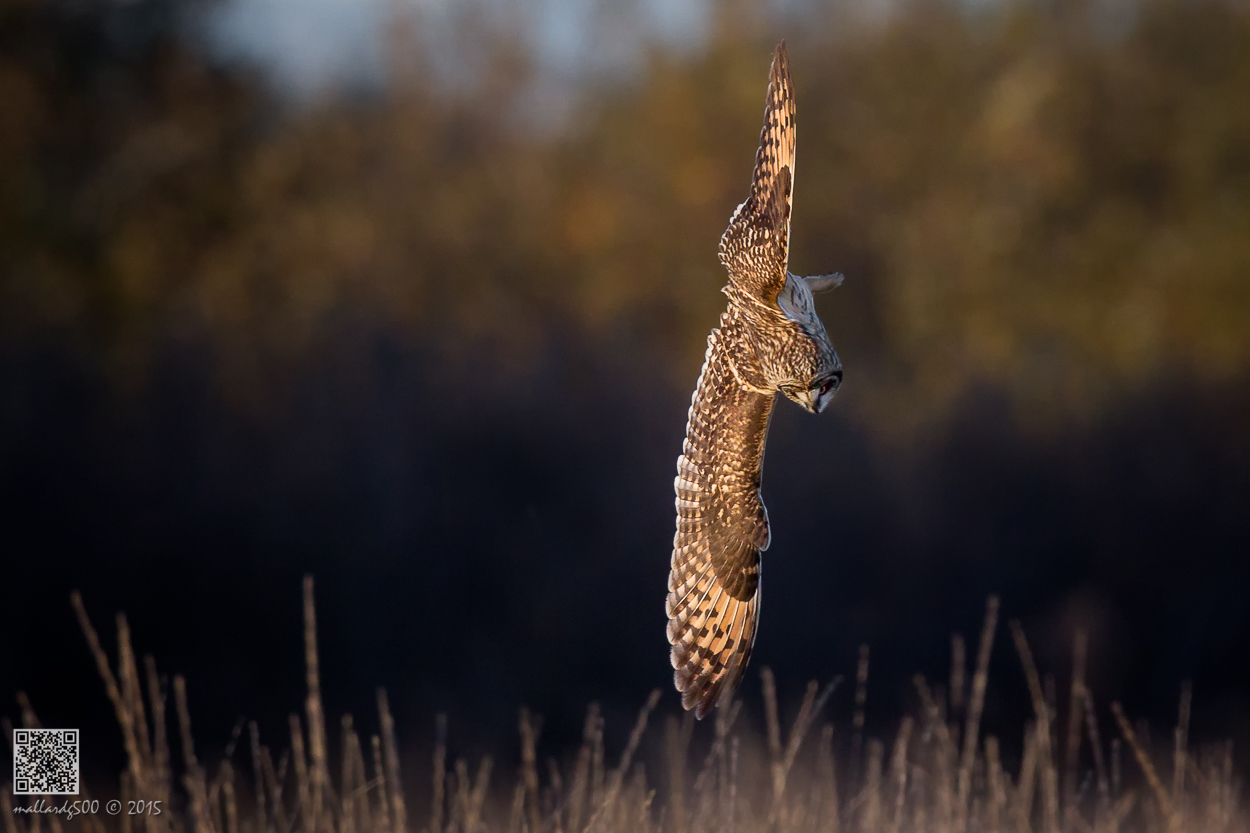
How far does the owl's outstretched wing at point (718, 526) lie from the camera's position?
14.7 feet

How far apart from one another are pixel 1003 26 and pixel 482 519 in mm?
13183

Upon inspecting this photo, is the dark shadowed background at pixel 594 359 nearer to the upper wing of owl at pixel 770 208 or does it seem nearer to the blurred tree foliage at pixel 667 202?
the blurred tree foliage at pixel 667 202

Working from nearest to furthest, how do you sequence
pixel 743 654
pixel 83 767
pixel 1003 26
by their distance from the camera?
1. pixel 743 654
2. pixel 83 767
3. pixel 1003 26

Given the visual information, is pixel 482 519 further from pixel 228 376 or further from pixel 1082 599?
pixel 1082 599

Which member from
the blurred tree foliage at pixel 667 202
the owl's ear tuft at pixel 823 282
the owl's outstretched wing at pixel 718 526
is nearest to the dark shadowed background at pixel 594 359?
the blurred tree foliage at pixel 667 202

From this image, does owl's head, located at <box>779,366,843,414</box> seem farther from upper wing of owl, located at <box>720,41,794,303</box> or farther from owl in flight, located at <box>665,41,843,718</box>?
upper wing of owl, located at <box>720,41,794,303</box>

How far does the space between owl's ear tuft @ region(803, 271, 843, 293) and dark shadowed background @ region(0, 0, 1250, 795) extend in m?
11.0

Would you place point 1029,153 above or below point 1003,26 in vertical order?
below

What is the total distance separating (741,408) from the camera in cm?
448

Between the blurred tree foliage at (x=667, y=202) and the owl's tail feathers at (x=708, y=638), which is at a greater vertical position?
the blurred tree foliage at (x=667, y=202)

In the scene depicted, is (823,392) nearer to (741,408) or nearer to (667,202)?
(741,408)

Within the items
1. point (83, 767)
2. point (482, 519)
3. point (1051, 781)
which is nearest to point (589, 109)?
point (482, 519)

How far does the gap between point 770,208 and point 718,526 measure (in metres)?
1.01

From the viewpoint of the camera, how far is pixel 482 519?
1686cm
